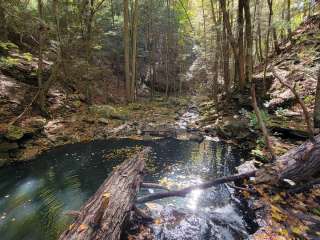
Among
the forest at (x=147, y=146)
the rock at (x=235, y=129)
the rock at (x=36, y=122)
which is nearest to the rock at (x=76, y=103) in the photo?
the forest at (x=147, y=146)

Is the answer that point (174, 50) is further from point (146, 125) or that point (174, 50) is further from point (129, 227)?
point (129, 227)

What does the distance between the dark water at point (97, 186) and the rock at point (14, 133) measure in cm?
104

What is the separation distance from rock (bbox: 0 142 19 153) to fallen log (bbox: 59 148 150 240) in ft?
16.9

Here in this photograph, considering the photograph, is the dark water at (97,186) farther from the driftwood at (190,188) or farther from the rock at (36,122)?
the rock at (36,122)

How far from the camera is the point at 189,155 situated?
8398 millimetres

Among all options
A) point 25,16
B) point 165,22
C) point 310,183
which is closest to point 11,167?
point 25,16

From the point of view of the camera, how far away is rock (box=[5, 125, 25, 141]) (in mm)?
7806

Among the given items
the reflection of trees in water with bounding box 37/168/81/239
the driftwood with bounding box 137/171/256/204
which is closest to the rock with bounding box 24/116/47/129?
the reflection of trees in water with bounding box 37/168/81/239

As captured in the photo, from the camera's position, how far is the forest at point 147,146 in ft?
12.7

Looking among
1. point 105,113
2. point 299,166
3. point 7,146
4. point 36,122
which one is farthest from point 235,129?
point 7,146

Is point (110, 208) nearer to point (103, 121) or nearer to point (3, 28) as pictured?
point (103, 121)

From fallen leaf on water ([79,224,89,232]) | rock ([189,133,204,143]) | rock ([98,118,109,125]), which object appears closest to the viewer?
fallen leaf on water ([79,224,89,232])

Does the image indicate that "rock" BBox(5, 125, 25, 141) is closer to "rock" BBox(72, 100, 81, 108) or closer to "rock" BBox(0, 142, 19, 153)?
"rock" BBox(0, 142, 19, 153)

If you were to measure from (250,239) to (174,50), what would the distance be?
69.1 feet
